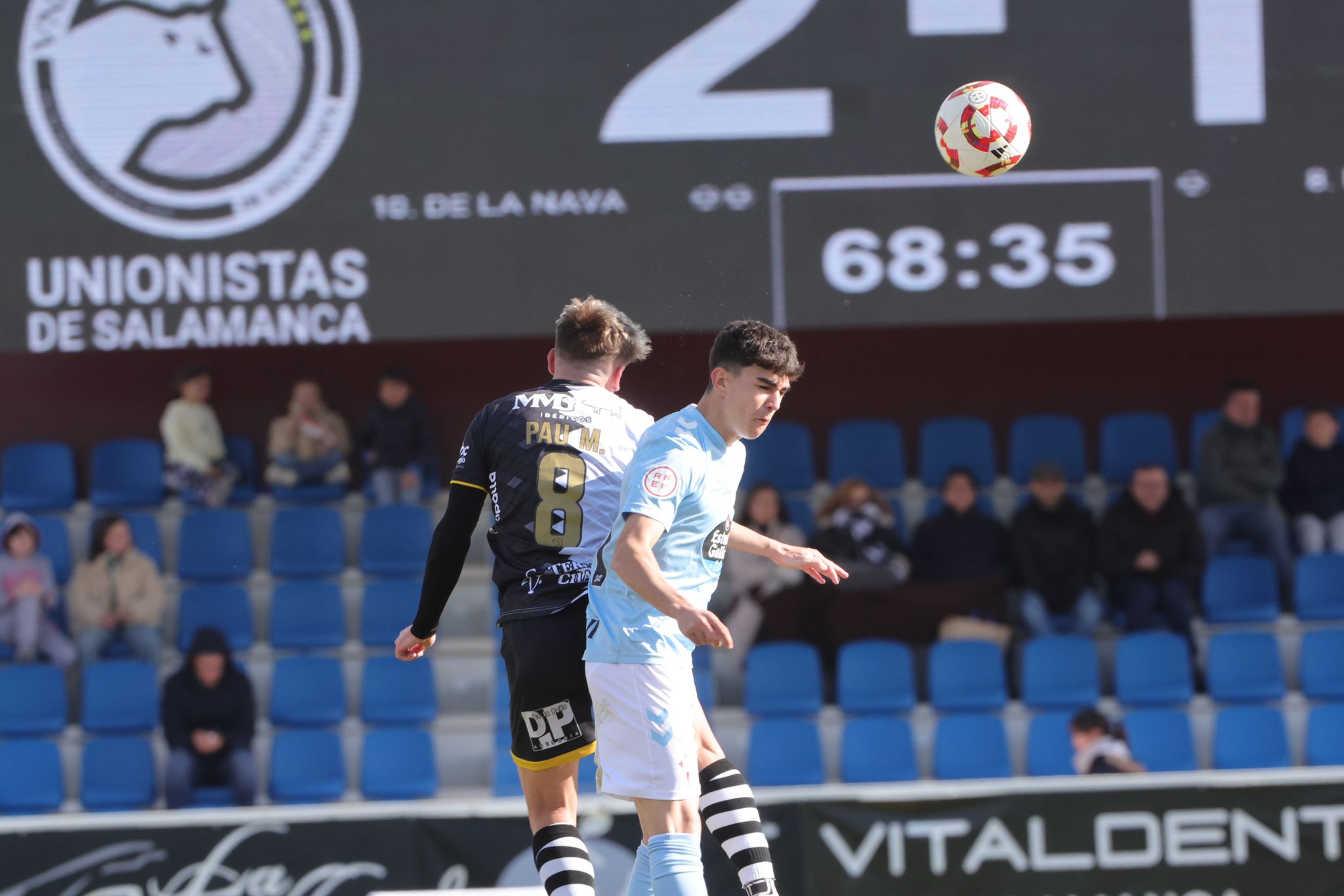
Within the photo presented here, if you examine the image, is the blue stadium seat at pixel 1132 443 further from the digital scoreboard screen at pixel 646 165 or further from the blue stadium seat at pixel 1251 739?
the digital scoreboard screen at pixel 646 165

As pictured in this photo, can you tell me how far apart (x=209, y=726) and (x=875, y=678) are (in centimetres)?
386

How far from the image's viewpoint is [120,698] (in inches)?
392

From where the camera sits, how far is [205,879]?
7203 mm

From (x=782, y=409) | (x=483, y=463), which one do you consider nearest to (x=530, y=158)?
(x=483, y=463)

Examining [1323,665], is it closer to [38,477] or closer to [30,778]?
[30,778]

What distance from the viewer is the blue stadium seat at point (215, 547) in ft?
35.6

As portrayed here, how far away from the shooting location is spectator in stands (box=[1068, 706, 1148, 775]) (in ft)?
27.6

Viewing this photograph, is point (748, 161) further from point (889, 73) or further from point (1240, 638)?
point (1240, 638)

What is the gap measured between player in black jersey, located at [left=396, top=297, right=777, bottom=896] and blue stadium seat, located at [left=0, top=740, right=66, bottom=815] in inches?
221

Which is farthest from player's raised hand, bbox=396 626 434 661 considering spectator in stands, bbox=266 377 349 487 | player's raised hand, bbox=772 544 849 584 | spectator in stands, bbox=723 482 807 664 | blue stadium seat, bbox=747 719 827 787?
spectator in stands, bbox=266 377 349 487

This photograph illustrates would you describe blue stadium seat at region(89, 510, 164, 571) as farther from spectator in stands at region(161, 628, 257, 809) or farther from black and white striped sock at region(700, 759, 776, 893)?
black and white striped sock at region(700, 759, 776, 893)

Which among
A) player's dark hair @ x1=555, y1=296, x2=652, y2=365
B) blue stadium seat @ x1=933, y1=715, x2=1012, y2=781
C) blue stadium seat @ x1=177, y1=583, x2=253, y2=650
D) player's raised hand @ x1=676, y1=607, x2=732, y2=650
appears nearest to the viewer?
player's raised hand @ x1=676, y1=607, x2=732, y2=650

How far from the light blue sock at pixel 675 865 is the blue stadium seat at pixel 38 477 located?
8.28 meters

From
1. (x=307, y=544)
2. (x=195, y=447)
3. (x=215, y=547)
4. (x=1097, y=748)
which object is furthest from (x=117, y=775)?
(x=1097, y=748)
